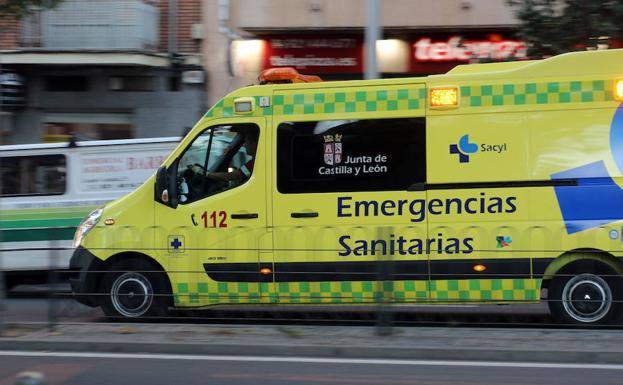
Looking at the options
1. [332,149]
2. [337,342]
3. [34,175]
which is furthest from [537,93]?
[34,175]

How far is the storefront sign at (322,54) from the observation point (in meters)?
17.2

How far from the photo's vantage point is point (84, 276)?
8.91m

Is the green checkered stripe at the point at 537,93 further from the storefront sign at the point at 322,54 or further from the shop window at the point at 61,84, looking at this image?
the shop window at the point at 61,84

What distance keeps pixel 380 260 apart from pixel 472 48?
979cm

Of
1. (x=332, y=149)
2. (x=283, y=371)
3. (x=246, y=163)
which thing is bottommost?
(x=283, y=371)

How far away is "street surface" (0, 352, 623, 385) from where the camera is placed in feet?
20.5

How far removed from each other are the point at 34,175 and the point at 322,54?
706 cm

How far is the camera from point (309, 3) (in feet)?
54.5

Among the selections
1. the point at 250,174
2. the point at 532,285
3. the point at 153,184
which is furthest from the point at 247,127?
the point at 532,285

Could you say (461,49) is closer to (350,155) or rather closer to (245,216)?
(350,155)

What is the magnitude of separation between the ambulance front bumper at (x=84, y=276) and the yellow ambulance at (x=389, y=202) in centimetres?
2

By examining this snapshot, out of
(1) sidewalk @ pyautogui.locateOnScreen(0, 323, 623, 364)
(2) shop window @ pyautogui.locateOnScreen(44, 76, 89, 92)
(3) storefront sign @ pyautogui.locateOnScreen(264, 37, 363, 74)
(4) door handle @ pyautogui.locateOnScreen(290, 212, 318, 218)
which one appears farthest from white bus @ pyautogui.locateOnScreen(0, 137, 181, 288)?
(2) shop window @ pyautogui.locateOnScreen(44, 76, 89, 92)

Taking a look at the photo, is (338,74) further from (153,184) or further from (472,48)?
(153,184)

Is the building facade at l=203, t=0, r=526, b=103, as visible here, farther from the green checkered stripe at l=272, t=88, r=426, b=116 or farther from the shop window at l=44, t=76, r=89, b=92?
the green checkered stripe at l=272, t=88, r=426, b=116
